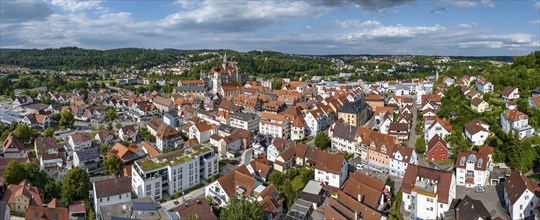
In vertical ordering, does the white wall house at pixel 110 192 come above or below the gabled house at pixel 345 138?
below

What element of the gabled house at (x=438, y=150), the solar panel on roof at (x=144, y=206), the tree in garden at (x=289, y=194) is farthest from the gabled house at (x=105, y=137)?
the gabled house at (x=438, y=150)

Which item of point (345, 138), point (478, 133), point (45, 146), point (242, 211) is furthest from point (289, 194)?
point (45, 146)

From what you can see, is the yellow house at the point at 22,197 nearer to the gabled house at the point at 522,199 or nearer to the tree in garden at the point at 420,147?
the tree in garden at the point at 420,147

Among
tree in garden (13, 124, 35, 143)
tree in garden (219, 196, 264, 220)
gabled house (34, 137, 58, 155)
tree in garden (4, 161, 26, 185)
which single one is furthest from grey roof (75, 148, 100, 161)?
tree in garden (219, 196, 264, 220)

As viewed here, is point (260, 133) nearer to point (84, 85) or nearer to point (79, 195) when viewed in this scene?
point (79, 195)

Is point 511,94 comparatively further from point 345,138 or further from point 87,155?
point 87,155

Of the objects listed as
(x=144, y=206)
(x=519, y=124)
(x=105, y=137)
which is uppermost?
(x=519, y=124)

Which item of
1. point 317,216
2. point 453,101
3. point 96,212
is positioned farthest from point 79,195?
point 453,101
